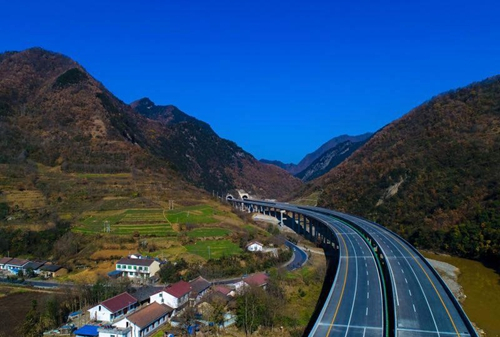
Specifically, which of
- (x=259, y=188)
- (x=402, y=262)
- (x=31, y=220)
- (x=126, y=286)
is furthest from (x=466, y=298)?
(x=259, y=188)

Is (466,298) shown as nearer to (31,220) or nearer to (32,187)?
(31,220)

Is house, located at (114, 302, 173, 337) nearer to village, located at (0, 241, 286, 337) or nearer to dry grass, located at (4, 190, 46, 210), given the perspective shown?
village, located at (0, 241, 286, 337)

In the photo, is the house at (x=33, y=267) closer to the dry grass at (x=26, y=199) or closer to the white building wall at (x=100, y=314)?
the dry grass at (x=26, y=199)

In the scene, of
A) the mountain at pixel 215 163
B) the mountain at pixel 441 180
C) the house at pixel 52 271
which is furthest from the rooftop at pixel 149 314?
the mountain at pixel 215 163

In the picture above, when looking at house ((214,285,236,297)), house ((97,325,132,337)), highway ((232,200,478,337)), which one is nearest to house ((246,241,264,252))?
highway ((232,200,478,337))

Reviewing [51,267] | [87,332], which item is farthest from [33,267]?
[87,332]
